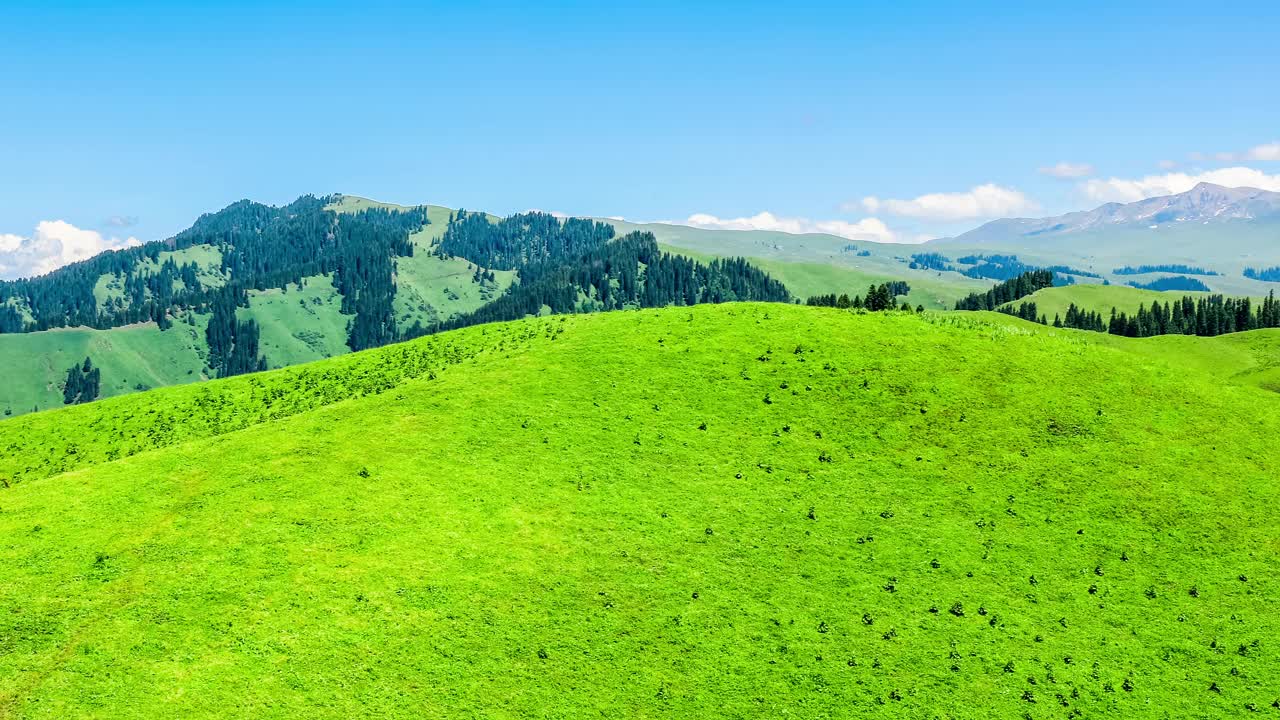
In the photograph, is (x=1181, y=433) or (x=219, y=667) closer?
(x=219, y=667)

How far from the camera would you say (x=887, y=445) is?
46438 mm

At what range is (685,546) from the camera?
1506 inches

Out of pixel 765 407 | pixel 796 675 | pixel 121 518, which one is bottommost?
pixel 796 675

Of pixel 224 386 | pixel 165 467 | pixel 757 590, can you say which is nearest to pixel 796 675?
pixel 757 590

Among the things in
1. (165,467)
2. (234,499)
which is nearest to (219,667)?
(234,499)

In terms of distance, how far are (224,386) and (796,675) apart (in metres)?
52.8

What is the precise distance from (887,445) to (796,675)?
60.4 feet

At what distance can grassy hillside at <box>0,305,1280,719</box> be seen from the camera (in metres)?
30.5

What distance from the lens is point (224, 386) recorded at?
66062mm

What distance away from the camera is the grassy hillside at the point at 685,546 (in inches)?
1203

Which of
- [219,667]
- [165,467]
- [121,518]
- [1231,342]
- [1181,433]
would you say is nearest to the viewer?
[219,667]

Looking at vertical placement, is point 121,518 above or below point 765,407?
below

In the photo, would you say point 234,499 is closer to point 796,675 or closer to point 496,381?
point 496,381

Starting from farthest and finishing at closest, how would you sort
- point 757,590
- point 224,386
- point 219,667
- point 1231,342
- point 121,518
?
point 1231,342
point 224,386
point 121,518
point 757,590
point 219,667
